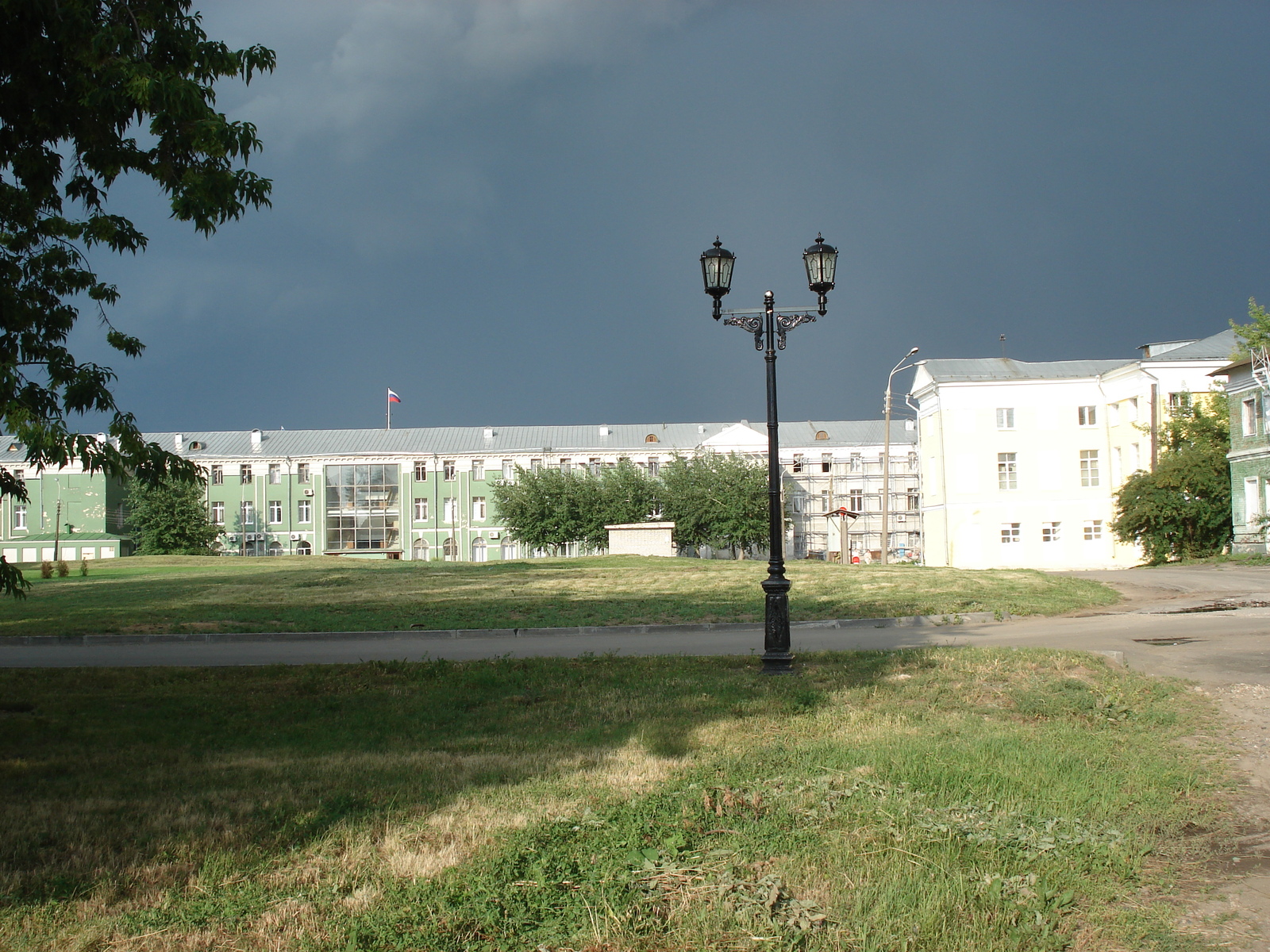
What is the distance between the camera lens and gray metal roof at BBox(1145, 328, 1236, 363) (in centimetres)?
4656

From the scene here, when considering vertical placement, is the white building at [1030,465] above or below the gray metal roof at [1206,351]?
below

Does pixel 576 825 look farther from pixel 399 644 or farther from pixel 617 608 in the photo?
pixel 617 608

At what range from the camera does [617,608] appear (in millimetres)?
18422

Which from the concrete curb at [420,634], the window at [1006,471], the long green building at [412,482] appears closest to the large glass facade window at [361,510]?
the long green building at [412,482]

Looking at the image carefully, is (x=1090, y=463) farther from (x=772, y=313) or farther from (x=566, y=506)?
(x=772, y=313)

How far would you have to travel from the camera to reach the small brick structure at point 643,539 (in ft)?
126

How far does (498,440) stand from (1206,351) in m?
54.8

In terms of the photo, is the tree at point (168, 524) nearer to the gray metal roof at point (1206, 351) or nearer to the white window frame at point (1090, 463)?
the white window frame at point (1090, 463)

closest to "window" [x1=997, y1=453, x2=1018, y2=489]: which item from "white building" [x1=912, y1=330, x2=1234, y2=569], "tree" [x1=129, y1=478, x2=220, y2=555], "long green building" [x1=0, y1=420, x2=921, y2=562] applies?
"white building" [x1=912, y1=330, x2=1234, y2=569]

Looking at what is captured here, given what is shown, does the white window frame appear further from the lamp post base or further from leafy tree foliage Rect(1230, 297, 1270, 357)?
the lamp post base

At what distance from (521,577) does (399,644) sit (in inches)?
503

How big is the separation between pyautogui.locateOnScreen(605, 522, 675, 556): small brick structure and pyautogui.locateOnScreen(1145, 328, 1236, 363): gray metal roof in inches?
1096

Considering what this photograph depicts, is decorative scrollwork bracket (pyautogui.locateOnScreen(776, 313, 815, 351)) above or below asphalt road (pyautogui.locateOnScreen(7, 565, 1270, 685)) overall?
above

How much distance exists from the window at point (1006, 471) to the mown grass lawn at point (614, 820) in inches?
1771
